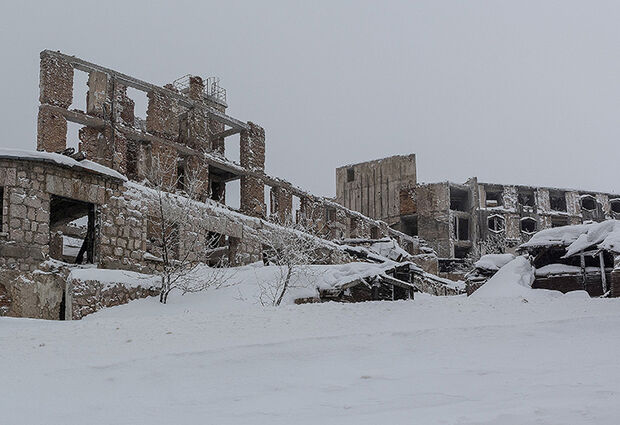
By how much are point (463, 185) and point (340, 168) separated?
8369 mm

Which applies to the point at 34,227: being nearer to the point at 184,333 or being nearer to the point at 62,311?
the point at 62,311

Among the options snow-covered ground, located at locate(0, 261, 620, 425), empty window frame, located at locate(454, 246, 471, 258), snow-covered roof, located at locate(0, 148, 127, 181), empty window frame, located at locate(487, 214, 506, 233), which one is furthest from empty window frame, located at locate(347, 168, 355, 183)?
snow-covered ground, located at locate(0, 261, 620, 425)

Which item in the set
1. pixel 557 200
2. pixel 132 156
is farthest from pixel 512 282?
pixel 557 200

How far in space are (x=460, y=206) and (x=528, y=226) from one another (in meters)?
4.79

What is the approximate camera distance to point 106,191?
1722 centimetres

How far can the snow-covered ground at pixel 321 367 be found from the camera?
6445 millimetres

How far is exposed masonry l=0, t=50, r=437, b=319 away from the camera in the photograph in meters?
15.3

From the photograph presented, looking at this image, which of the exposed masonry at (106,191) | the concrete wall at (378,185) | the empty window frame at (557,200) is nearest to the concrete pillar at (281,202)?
the exposed masonry at (106,191)

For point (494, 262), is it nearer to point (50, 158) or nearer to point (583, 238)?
point (583, 238)

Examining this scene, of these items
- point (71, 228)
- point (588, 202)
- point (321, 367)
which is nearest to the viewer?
point (321, 367)

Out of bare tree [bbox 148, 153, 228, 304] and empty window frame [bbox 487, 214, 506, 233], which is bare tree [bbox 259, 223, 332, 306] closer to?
bare tree [bbox 148, 153, 228, 304]

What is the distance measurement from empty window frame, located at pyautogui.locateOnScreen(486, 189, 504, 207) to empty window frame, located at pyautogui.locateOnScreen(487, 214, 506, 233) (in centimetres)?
89

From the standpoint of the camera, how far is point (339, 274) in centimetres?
1786

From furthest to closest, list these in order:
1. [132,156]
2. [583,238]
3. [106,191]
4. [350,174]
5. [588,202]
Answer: [588,202] → [350,174] → [132,156] → [583,238] → [106,191]
